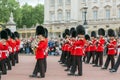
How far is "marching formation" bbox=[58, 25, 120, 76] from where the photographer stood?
16.6m

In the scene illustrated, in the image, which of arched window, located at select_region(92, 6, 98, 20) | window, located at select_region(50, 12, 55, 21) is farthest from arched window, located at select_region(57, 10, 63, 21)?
arched window, located at select_region(92, 6, 98, 20)

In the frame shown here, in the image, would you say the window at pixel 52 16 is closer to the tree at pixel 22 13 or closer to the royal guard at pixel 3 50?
the tree at pixel 22 13

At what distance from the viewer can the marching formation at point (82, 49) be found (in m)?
16.6

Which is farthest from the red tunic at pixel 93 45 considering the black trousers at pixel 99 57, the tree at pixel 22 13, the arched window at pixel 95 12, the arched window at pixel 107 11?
the tree at pixel 22 13

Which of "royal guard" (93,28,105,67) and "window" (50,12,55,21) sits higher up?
"royal guard" (93,28,105,67)

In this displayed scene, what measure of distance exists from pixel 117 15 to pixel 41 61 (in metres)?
51.3

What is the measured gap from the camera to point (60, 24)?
2781 inches

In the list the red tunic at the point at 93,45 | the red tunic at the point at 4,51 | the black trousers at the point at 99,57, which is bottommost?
the black trousers at the point at 99,57

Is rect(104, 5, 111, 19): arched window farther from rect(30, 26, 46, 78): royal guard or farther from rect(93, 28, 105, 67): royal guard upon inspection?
rect(30, 26, 46, 78): royal guard

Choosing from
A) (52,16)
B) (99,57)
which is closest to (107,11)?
(52,16)

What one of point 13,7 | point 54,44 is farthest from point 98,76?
point 13,7

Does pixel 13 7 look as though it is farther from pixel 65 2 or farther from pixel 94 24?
pixel 94 24

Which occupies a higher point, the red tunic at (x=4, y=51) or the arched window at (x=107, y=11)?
the red tunic at (x=4, y=51)

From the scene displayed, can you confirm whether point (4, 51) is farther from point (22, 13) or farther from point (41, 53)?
point (22, 13)
